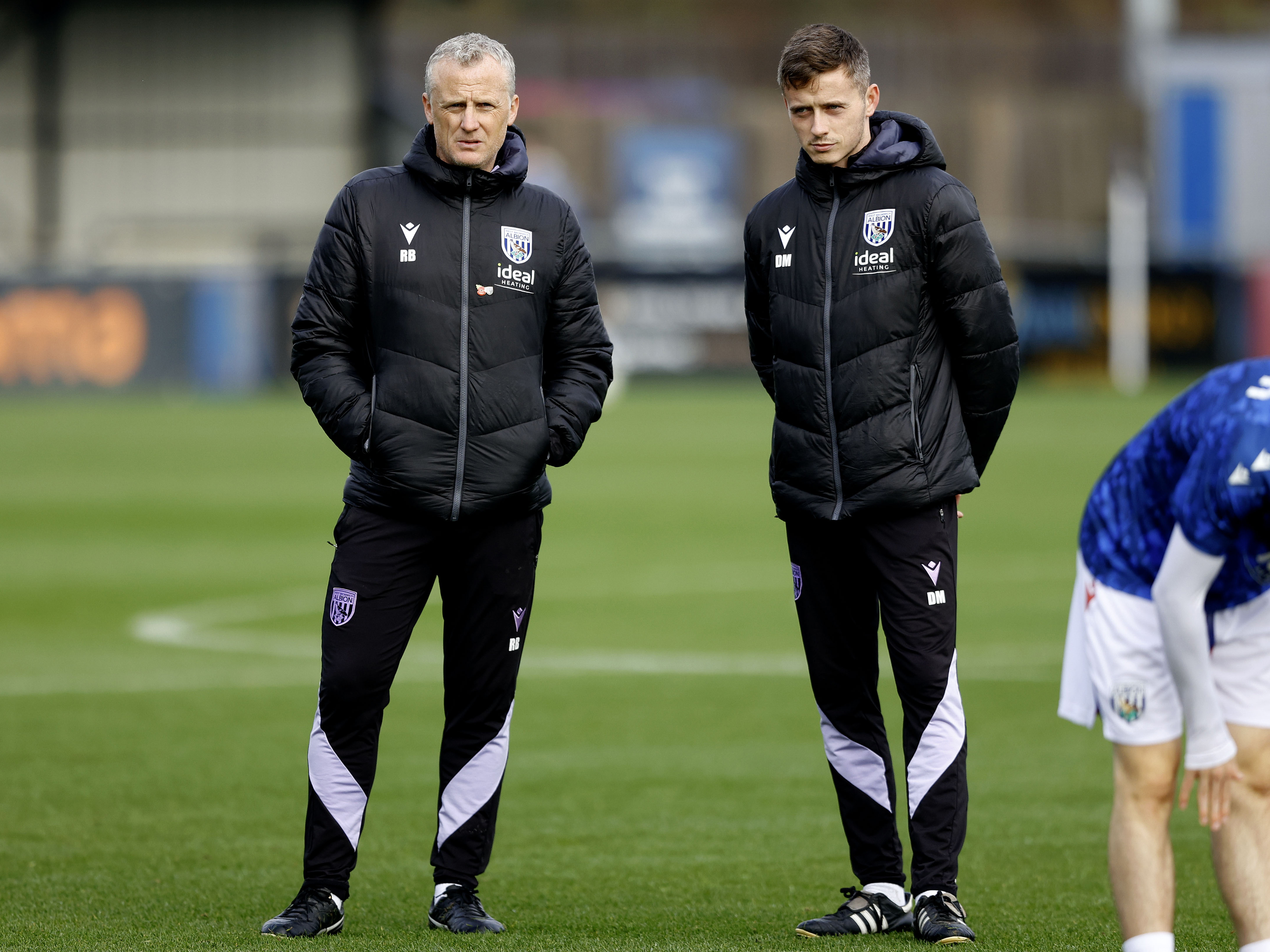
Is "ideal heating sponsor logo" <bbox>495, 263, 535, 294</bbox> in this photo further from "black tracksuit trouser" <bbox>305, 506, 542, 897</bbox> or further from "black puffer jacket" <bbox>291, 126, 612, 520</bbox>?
"black tracksuit trouser" <bbox>305, 506, 542, 897</bbox>

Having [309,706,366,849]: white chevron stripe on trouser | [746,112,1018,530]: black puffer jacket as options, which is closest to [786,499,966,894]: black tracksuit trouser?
[746,112,1018,530]: black puffer jacket

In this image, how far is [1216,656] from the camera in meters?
3.85

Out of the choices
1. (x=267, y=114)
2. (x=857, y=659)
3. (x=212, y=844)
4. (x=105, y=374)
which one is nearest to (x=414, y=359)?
(x=857, y=659)

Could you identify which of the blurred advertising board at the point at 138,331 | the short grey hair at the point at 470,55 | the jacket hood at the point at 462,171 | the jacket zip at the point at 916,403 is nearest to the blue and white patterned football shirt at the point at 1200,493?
the jacket zip at the point at 916,403

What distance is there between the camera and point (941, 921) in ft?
15.0

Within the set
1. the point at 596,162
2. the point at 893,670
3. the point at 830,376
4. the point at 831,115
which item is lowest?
the point at 893,670

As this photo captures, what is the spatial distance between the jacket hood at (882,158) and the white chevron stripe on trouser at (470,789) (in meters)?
1.56

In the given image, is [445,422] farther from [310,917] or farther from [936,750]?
[936,750]

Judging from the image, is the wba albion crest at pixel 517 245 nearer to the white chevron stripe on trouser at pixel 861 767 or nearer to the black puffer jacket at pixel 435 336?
the black puffer jacket at pixel 435 336

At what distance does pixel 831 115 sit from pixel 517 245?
85 cm

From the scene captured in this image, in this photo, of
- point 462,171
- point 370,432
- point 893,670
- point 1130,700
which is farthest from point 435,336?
point 1130,700

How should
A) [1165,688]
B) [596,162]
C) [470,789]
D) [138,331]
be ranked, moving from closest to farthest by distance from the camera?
[1165,688], [470,789], [138,331], [596,162]

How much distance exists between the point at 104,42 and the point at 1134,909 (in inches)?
1411

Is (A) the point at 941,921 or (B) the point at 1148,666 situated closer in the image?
(B) the point at 1148,666
